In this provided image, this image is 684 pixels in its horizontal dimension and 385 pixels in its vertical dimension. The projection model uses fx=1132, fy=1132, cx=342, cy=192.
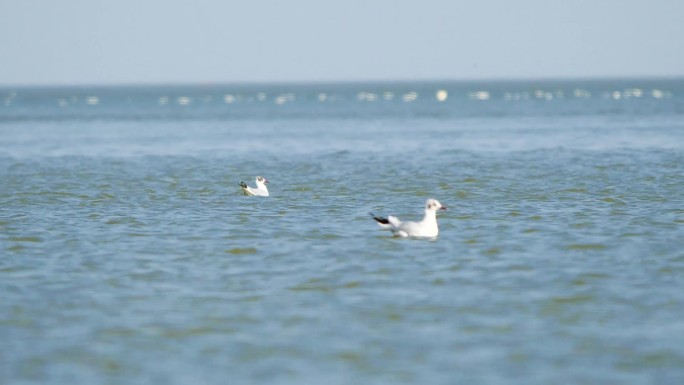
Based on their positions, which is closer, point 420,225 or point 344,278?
point 344,278

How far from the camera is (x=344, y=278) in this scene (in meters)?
15.3

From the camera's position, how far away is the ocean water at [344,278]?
434 inches

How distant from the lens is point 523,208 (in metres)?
23.0

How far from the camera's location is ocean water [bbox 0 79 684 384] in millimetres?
11031

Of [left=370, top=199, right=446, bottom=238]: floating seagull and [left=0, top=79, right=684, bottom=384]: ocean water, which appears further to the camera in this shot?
[left=370, top=199, right=446, bottom=238]: floating seagull

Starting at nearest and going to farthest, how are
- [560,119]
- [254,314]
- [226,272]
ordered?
[254,314] → [226,272] → [560,119]

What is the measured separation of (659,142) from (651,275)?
95.5 ft

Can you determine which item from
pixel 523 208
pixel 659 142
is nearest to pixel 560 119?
pixel 659 142

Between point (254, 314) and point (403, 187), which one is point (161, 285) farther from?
point (403, 187)

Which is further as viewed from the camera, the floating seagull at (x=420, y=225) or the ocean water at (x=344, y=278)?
the floating seagull at (x=420, y=225)

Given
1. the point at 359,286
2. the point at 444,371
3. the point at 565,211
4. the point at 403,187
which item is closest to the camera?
the point at 444,371

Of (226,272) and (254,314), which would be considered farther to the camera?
(226,272)

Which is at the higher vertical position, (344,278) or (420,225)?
(420,225)

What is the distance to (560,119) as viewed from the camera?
70625mm
